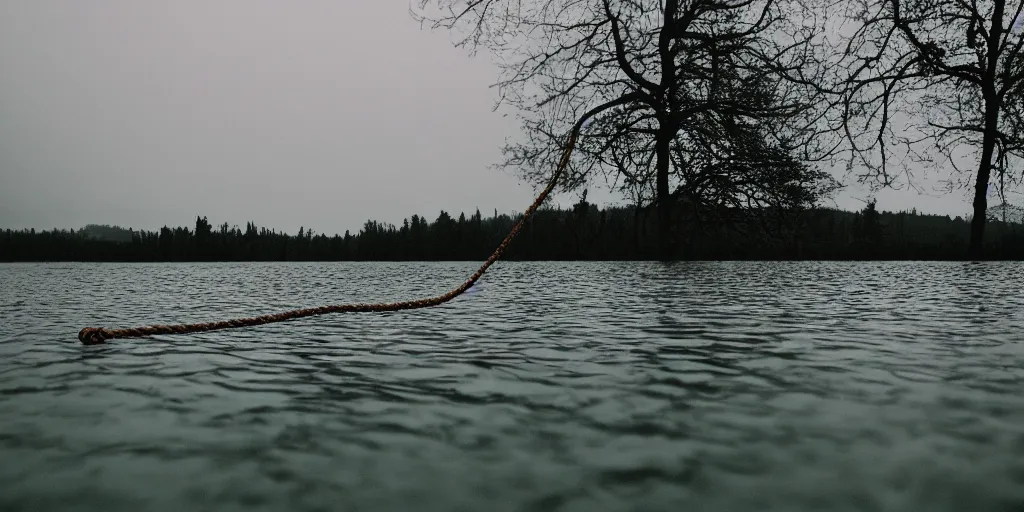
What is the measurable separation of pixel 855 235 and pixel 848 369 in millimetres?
17046

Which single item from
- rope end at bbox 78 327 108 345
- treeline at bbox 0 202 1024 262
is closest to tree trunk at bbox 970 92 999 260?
treeline at bbox 0 202 1024 262

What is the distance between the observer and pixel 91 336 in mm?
4477

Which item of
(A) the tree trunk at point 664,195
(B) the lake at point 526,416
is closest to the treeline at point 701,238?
(A) the tree trunk at point 664,195

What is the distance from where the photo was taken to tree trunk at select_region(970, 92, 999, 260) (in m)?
16.9

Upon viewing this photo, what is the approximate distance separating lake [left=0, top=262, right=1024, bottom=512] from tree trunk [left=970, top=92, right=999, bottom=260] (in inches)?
534

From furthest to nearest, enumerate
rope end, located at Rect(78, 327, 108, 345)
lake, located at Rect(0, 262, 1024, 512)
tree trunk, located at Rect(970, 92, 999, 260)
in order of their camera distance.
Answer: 1. tree trunk, located at Rect(970, 92, 999, 260)
2. rope end, located at Rect(78, 327, 108, 345)
3. lake, located at Rect(0, 262, 1024, 512)

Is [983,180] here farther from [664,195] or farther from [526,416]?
[526,416]

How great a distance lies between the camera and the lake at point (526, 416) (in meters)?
1.87

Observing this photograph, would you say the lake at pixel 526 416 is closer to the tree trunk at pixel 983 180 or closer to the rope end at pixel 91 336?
the rope end at pixel 91 336

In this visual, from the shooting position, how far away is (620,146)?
17.5 m

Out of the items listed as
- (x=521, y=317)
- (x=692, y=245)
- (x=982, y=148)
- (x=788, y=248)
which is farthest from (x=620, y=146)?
(x=521, y=317)

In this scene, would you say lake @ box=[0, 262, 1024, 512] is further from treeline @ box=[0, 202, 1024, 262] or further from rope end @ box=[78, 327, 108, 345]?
treeline @ box=[0, 202, 1024, 262]

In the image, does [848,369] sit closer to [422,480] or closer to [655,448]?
[655,448]

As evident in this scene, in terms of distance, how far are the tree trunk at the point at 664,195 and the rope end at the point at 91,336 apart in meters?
14.2
